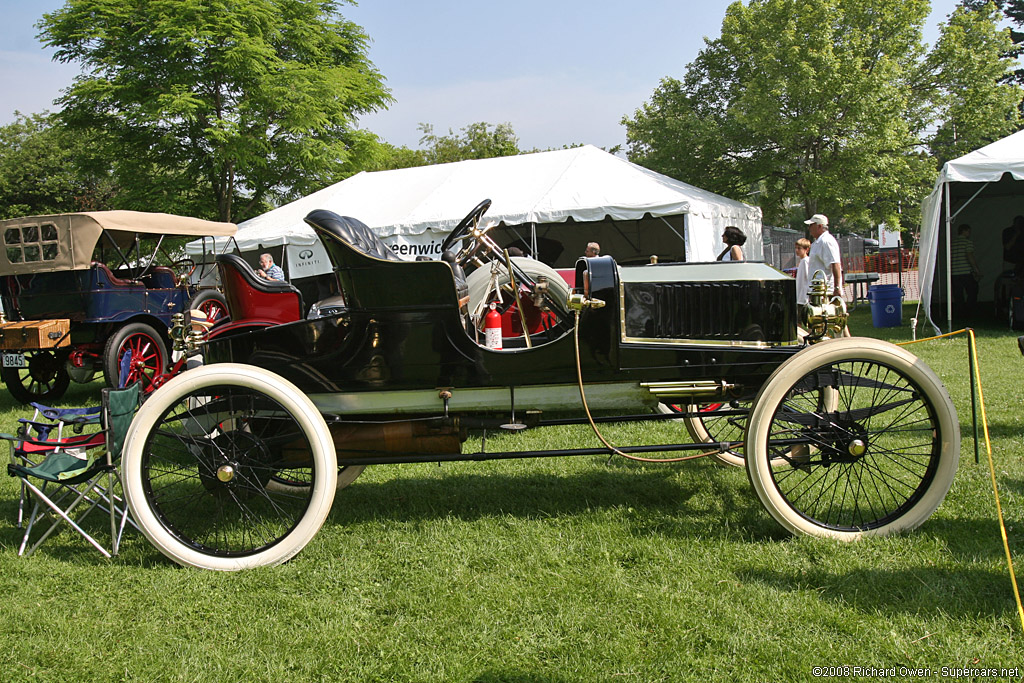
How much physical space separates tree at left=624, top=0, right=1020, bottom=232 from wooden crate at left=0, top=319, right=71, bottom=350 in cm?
1534

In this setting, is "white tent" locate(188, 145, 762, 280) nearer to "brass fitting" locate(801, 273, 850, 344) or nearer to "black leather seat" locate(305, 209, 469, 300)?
"black leather seat" locate(305, 209, 469, 300)

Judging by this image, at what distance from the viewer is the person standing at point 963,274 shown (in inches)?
526

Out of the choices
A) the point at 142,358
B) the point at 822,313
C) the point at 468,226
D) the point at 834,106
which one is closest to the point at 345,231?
the point at 468,226

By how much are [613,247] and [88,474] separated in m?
15.1

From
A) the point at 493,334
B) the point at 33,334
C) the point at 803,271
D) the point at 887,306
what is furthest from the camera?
the point at 887,306

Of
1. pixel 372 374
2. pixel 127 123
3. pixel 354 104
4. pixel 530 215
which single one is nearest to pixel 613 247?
pixel 530 215

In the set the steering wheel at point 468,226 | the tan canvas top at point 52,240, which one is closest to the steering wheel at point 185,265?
the tan canvas top at point 52,240

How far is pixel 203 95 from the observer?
58.4 ft

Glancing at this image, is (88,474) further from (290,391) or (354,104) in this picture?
(354,104)

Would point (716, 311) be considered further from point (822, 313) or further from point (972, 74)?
point (972, 74)

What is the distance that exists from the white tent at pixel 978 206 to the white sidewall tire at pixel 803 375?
791cm

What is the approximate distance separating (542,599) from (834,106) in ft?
56.1

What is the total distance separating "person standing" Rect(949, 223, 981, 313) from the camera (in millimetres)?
13359

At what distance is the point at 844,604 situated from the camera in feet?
8.72
